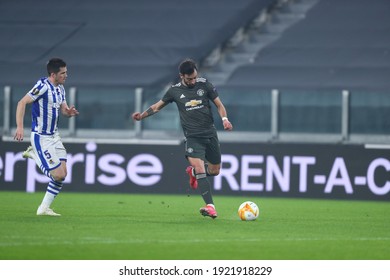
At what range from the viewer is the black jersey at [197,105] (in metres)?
12.8

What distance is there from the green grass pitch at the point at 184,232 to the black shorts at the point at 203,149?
2.51 feet

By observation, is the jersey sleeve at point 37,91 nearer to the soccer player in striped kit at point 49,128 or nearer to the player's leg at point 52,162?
the soccer player in striped kit at point 49,128

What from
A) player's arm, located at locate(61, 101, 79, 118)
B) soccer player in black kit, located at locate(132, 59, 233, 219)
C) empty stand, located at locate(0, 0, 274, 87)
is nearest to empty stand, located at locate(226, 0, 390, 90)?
empty stand, located at locate(0, 0, 274, 87)

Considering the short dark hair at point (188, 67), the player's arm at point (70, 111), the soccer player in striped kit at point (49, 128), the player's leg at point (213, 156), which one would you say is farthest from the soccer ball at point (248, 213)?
the player's arm at point (70, 111)

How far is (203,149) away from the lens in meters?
12.8

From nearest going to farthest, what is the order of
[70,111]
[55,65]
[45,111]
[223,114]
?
[55,65], [45,111], [70,111], [223,114]

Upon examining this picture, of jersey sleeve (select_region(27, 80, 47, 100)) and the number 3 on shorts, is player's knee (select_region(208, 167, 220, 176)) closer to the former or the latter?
the number 3 on shorts

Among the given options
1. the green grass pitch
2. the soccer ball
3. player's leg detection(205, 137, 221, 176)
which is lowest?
the green grass pitch

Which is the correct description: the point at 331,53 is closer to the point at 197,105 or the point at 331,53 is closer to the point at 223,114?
the point at 197,105

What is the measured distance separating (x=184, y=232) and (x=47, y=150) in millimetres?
2366

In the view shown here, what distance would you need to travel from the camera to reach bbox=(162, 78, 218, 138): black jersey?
1278 centimetres

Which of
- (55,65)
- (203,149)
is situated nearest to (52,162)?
(55,65)

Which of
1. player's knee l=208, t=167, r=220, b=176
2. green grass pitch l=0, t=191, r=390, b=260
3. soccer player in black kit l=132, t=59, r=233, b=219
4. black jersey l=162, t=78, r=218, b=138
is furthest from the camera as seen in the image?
player's knee l=208, t=167, r=220, b=176

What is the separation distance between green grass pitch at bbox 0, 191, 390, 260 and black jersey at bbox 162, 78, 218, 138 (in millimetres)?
1086
